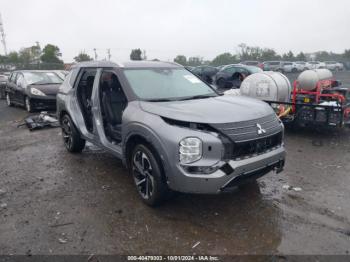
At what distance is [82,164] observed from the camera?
588 centimetres

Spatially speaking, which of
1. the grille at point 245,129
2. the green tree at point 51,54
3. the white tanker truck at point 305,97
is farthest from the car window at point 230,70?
the green tree at point 51,54

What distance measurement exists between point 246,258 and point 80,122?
12.8ft

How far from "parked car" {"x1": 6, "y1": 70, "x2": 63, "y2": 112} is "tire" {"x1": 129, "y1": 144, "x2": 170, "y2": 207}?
8258mm

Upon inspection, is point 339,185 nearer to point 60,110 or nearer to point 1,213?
point 1,213

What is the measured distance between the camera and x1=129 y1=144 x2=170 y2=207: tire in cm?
370

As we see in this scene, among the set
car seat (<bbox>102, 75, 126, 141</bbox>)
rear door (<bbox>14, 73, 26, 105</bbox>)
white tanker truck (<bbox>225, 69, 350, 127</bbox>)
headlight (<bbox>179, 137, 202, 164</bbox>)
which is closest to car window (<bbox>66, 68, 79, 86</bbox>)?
car seat (<bbox>102, 75, 126, 141</bbox>)

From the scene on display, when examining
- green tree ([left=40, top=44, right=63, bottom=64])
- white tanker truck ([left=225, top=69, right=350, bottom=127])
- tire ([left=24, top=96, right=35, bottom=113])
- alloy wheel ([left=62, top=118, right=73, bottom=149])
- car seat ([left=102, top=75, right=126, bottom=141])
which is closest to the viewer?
car seat ([left=102, top=75, right=126, bottom=141])

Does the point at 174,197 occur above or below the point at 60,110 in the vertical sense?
below

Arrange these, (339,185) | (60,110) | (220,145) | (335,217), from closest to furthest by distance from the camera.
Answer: (220,145) < (335,217) < (339,185) < (60,110)

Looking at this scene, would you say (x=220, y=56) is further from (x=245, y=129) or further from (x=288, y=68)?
(x=245, y=129)

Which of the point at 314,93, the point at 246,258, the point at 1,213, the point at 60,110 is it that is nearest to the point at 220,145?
the point at 246,258

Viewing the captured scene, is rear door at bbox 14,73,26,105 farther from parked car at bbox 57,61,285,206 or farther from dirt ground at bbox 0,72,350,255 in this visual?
parked car at bbox 57,61,285,206

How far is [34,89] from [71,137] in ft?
20.2

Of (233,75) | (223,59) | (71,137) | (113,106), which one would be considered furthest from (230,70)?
(223,59)
